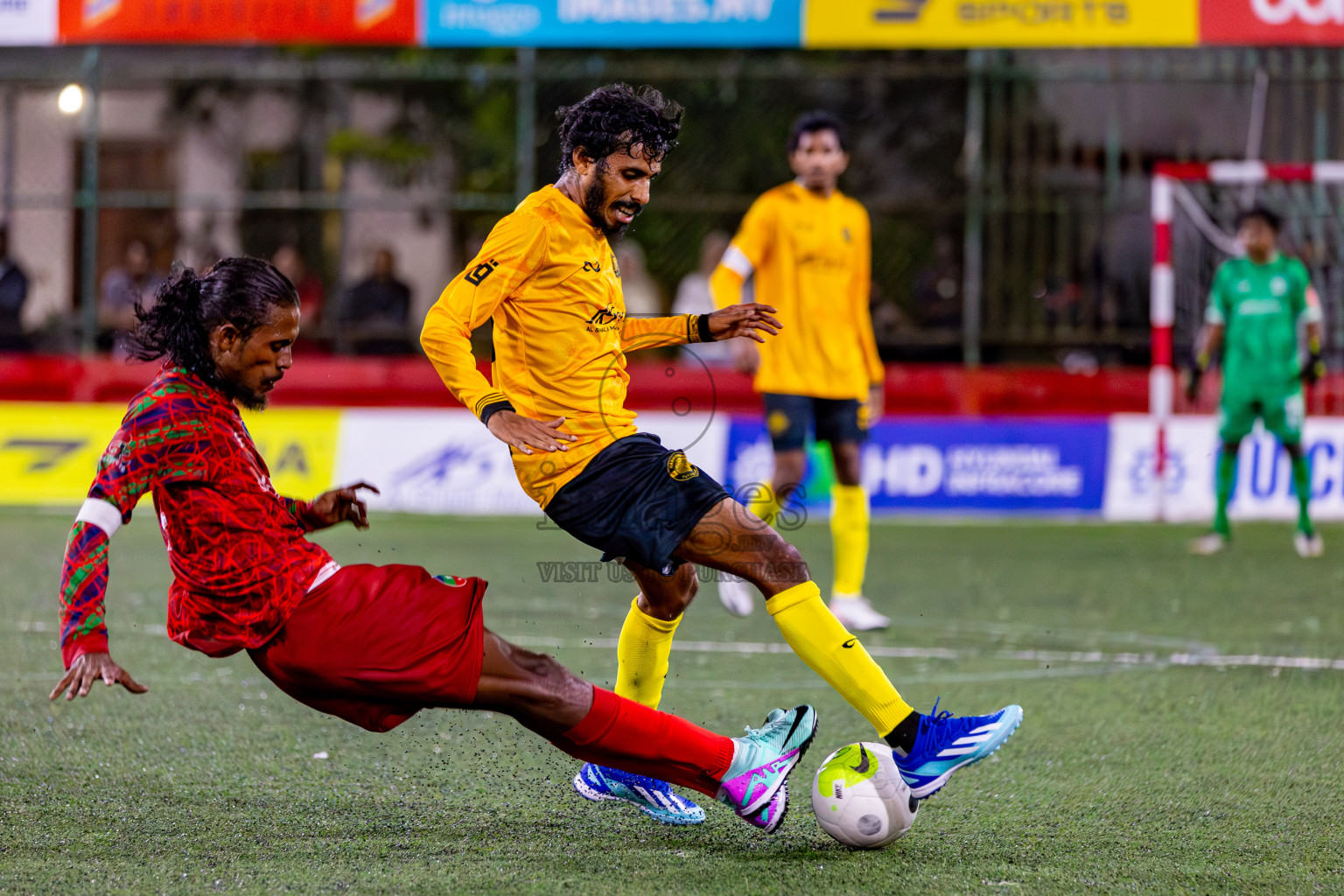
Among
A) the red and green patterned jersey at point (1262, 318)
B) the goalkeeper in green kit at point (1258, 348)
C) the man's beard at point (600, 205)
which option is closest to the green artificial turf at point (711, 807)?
the man's beard at point (600, 205)

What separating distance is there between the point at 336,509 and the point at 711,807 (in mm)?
1273

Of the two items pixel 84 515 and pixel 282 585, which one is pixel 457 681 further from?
pixel 84 515

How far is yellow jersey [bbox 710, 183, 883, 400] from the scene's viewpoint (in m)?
7.37

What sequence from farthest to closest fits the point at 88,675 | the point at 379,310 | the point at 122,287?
the point at 122,287 < the point at 379,310 < the point at 88,675

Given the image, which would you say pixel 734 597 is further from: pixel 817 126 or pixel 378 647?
pixel 378 647

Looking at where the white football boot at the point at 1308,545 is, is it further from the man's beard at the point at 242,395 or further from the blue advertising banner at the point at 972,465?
the man's beard at the point at 242,395

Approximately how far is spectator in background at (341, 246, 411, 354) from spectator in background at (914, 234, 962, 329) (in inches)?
178

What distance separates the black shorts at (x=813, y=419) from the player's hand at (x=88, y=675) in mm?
4464

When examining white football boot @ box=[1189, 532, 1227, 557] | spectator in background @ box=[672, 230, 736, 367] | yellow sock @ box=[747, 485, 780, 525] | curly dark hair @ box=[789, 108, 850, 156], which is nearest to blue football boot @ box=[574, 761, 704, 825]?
yellow sock @ box=[747, 485, 780, 525]

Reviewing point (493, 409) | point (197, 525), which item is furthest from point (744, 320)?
point (197, 525)

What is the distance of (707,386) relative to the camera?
527 inches

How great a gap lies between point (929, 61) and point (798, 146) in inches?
337

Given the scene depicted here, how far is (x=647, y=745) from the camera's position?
371cm

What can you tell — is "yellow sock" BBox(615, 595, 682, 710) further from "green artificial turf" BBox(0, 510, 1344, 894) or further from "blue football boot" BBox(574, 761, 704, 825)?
"green artificial turf" BBox(0, 510, 1344, 894)
